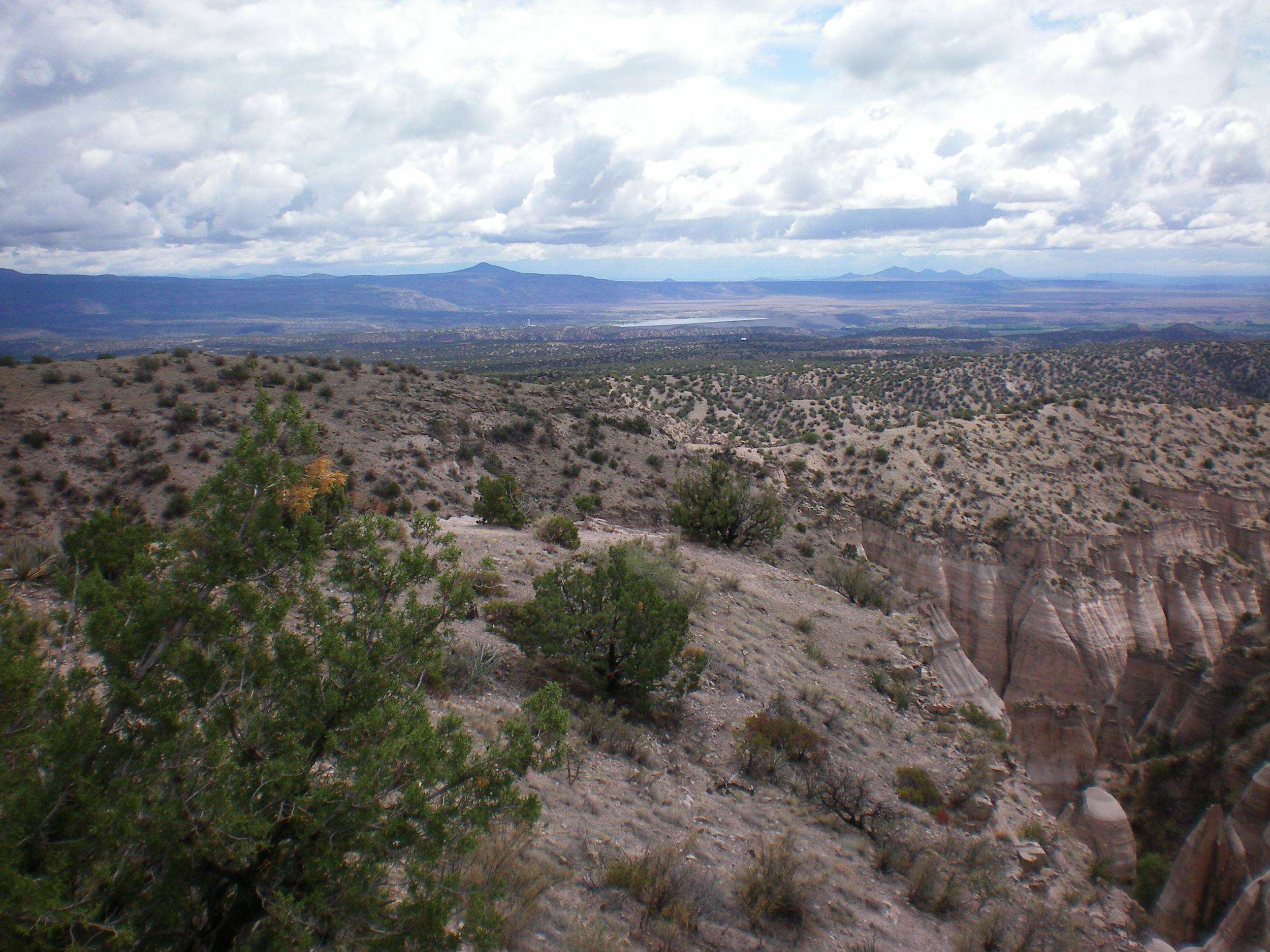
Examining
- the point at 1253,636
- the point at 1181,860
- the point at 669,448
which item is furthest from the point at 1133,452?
the point at 1181,860

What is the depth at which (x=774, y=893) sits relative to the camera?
7.14m

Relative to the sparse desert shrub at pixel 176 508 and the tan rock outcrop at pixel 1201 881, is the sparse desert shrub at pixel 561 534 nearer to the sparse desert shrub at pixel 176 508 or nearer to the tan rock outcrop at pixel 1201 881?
the sparse desert shrub at pixel 176 508

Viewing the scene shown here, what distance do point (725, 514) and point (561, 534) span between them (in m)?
5.85

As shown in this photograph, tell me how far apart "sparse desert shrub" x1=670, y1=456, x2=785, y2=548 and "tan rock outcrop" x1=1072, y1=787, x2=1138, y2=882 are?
441 inches

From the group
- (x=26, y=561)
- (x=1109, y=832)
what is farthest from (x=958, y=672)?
(x=26, y=561)

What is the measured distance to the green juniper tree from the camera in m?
3.75

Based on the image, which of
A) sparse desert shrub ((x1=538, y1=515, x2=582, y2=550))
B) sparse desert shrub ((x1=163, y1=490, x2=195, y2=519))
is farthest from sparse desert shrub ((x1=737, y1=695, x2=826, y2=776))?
sparse desert shrub ((x1=163, y1=490, x2=195, y2=519))

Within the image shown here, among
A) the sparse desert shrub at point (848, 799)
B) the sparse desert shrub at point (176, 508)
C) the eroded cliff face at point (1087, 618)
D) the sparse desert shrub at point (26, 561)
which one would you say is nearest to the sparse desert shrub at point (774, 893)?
the sparse desert shrub at point (848, 799)

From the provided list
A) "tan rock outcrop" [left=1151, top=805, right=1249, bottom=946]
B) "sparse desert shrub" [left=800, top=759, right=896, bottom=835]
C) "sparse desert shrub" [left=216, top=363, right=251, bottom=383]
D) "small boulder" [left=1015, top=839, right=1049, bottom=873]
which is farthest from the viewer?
"sparse desert shrub" [left=216, top=363, right=251, bottom=383]

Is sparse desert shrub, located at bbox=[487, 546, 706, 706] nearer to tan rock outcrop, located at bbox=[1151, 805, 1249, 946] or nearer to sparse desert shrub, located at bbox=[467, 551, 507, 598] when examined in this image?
sparse desert shrub, located at bbox=[467, 551, 507, 598]

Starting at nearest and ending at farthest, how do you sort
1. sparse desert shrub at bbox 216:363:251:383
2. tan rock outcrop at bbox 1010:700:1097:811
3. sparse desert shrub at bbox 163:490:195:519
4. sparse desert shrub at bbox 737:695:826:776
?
sparse desert shrub at bbox 737:695:826:776 → sparse desert shrub at bbox 163:490:195:519 → tan rock outcrop at bbox 1010:700:1097:811 → sparse desert shrub at bbox 216:363:251:383

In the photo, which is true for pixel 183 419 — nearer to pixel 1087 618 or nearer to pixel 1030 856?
pixel 1030 856

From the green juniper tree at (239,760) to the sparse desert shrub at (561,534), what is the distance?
13098mm

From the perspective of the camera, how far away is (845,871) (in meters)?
8.30
